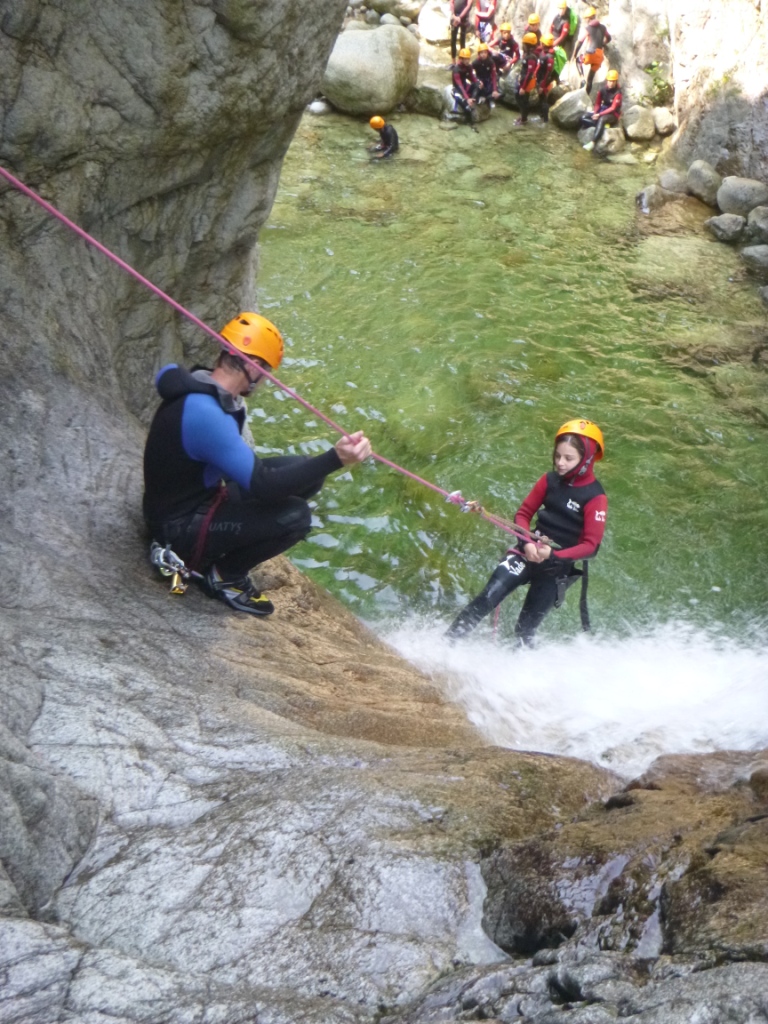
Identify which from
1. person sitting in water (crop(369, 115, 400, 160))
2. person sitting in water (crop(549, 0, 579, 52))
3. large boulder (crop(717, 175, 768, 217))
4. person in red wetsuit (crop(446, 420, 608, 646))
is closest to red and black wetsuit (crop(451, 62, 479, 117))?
person sitting in water (crop(549, 0, 579, 52))

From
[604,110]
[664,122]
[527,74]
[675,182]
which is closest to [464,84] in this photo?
[527,74]

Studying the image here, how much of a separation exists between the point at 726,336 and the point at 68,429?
907 cm

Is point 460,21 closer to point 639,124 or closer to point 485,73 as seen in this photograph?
point 485,73

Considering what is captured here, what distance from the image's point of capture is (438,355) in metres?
11.2

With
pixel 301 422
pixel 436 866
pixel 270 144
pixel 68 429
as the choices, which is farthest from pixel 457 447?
pixel 436 866

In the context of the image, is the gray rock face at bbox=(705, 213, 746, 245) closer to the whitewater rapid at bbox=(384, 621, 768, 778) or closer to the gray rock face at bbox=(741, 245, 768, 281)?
the gray rock face at bbox=(741, 245, 768, 281)

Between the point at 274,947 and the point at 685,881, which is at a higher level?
the point at 685,881

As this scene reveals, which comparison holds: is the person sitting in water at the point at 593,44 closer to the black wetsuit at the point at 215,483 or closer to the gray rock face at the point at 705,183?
the gray rock face at the point at 705,183

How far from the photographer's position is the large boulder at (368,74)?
1802 centimetres

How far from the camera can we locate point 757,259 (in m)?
13.9

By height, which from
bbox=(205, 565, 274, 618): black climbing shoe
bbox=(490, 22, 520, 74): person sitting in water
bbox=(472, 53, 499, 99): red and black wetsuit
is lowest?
bbox=(205, 565, 274, 618): black climbing shoe

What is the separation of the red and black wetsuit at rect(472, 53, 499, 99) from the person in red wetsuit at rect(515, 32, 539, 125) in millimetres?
560

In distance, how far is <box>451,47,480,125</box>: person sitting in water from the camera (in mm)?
18781

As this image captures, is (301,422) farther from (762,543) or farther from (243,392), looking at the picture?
(243,392)
